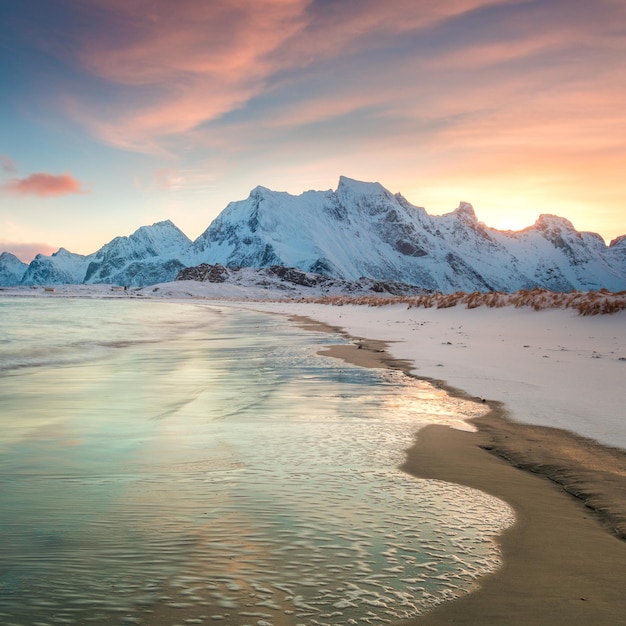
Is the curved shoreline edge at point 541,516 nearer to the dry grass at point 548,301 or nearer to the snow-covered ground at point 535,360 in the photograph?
the snow-covered ground at point 535,360

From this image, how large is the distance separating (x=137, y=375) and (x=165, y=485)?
7.68 meters

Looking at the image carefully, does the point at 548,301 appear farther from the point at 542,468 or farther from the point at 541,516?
the point at 541,516

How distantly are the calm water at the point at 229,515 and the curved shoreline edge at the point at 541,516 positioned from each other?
17 centimetres

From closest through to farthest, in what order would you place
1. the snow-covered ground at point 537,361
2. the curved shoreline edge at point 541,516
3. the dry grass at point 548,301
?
the curved shoreline edge at point 541,516
the snow-covered ground at point 537,361
the dry grass at point 548,301

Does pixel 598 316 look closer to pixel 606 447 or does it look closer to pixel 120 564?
pixel 606 447

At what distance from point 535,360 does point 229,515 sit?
10508mm

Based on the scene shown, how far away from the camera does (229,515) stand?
401cm

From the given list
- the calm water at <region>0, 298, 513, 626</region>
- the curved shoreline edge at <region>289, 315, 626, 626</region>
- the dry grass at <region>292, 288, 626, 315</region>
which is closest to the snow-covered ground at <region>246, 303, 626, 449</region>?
the dry grass at <region>292, 288, 626, 315</region>

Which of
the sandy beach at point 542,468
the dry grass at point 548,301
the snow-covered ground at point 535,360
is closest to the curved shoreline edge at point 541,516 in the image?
the sandy beach at point 542,468

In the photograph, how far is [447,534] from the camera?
3750 mm

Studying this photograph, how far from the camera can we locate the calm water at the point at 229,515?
2.91 metres

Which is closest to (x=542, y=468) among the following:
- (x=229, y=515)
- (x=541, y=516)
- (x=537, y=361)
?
(x=541, y=516)

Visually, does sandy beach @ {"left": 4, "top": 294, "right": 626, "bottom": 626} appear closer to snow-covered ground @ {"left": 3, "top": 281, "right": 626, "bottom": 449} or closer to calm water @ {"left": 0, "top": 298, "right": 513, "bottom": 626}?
snow-covered ground @ {"left": 3, "top": 281, "right": 626, "bottom": 449}

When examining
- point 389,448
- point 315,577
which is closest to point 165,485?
point 315,577
